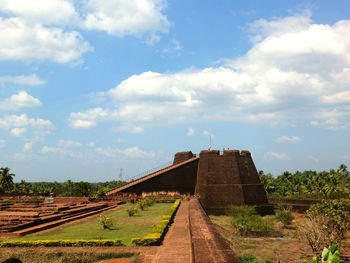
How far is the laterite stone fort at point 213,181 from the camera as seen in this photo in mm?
27109

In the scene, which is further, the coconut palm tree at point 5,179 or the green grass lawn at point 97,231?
the coconut palm tree at point 5,179

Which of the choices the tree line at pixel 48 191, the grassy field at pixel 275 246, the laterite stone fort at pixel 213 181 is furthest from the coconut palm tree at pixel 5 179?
the grassy field at pixel 275 246

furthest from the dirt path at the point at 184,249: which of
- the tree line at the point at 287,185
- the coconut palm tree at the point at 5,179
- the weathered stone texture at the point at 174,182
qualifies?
the coconut palm tree at the point at 5,179

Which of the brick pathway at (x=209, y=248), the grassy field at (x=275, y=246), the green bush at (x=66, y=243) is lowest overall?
the grassy field at (x=275, y=246)

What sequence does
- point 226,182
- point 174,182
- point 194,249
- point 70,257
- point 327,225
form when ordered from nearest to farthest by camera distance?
point 194,249 → point 70,257 → point 327,225 → point 226,182 → point 174,182

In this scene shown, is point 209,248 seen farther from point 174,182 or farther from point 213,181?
point 174,182

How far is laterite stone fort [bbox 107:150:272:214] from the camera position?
88.9 feet

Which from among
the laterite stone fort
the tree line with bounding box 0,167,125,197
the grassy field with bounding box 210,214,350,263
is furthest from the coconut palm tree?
the grassy field with bounding box 210,214,350,263

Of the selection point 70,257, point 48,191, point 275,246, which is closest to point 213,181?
point 275,246

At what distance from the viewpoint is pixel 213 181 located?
27672 mm

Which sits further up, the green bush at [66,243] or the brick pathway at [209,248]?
the brick pathway at [209,248]

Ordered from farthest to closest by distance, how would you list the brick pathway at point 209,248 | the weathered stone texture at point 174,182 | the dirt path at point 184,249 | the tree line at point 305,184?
the tree line at point 305,184, the weathered stone texture at point 174,182, the dirt path at point 184,249, the brick pathway at point 209,248

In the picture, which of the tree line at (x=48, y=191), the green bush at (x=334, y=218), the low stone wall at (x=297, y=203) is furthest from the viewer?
the tree line at (x=48, y=191)

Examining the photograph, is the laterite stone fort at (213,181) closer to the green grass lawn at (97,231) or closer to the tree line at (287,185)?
the tree line at (287,185)
